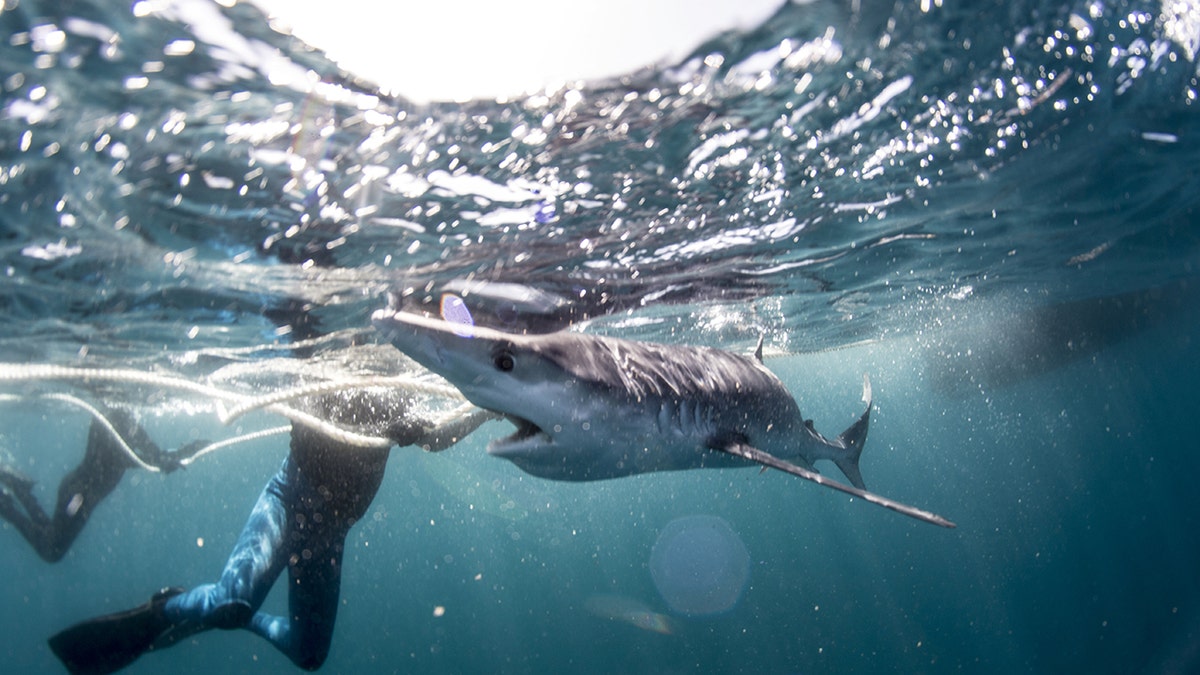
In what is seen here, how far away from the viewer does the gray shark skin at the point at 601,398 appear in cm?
289

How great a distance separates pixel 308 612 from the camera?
23.4ft

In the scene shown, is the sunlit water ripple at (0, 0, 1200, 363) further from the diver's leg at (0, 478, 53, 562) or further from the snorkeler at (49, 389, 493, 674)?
the diver's leg at (0, 478, 53, 562)

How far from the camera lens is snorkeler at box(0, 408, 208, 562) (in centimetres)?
1113

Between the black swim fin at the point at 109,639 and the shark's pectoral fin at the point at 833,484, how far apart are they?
6.99 m

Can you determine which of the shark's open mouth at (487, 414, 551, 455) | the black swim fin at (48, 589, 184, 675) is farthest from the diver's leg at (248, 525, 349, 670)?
the shark's open mouth at (487, 414, 551, 455)

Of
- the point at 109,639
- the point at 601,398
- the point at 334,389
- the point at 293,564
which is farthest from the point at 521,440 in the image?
the point at 109,639

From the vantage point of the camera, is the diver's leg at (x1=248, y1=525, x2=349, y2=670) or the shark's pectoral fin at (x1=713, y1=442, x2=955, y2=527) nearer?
the shark's pectoral fin at (x1=713, y1=442, x2=955, y2=527)

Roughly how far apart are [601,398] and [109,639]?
6.97 meters

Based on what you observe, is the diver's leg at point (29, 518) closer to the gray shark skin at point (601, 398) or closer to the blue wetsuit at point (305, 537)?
the blue wetsuit at point (305, 537)

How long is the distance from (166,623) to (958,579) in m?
95.2

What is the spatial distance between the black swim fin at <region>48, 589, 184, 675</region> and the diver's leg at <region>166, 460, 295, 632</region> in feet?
0.72

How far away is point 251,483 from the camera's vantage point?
7838cm

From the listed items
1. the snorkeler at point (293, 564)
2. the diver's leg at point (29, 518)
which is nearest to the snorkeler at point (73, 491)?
the diver's leg at point (29, 518)

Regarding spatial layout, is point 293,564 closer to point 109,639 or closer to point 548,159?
point 109,639
